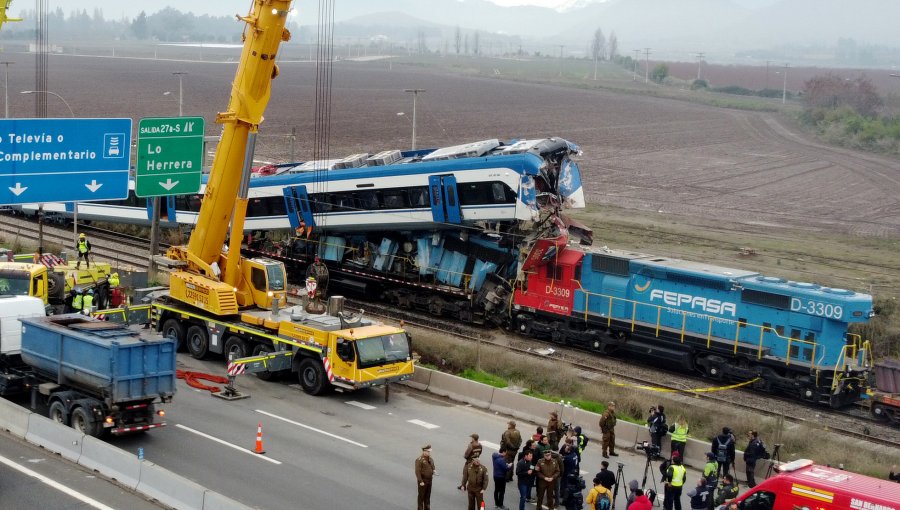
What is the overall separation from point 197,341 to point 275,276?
2832mm

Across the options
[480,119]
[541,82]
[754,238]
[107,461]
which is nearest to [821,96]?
[480,119]

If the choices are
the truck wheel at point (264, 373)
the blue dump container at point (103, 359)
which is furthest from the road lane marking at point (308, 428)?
the blue dump container at point (103, 359)

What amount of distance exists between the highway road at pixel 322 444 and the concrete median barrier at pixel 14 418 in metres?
1.74

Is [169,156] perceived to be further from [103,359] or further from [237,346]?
[103,359]

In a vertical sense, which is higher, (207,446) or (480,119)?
(480,119)

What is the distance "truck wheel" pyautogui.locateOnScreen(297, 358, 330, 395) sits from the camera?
960 inches

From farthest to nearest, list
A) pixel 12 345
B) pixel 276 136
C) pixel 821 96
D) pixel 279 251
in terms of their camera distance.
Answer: pixel 821 96, pixel 276 136, pixel 279 251, pixel 12 345

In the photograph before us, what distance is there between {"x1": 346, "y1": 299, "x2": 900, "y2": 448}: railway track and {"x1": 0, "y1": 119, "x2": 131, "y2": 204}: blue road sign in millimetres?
11567

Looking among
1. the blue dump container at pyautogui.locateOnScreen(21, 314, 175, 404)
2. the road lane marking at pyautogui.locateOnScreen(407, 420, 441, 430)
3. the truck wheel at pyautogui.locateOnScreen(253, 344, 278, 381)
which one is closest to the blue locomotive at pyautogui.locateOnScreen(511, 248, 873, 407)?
the road lane marking at pyautogui.locateOnScreen(407, 420, 441, 430)

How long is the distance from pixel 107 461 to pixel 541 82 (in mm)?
158761

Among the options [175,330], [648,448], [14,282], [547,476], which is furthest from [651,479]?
[14,282]

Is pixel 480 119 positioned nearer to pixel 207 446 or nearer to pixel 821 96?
pixel 821 96

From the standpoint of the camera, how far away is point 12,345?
2209 cm

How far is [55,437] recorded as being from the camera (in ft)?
62.5
